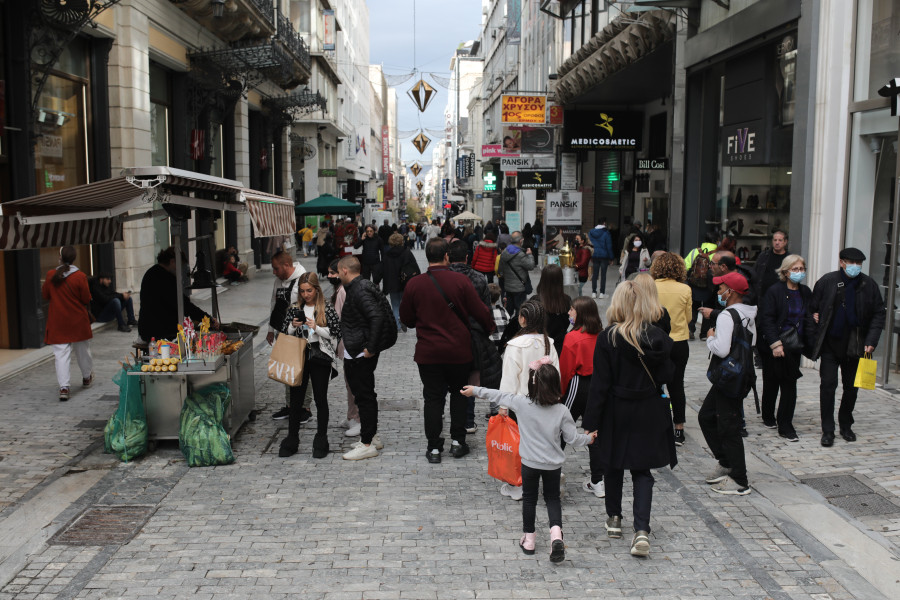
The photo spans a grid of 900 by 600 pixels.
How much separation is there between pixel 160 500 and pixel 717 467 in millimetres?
4464

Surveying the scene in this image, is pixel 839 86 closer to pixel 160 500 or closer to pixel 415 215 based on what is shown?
pixel 160 500

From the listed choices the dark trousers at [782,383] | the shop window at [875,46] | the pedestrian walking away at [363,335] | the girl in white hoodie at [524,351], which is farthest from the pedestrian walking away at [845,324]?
the pedestrian walking away at [363,335]

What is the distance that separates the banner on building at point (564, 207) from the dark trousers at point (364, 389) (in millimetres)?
19008

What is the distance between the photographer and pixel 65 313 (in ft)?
31.1

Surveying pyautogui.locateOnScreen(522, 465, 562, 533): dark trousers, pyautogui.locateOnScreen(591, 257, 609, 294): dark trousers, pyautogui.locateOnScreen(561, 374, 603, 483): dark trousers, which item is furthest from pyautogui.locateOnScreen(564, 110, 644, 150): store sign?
pyautogui.locateOnScreen(522, 465, 562, 533): dark trousers

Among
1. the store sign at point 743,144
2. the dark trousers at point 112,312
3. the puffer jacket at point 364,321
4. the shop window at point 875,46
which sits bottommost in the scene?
the dark trousers at point 112,312

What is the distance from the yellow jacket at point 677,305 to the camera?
298 inches

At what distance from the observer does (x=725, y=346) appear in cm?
635

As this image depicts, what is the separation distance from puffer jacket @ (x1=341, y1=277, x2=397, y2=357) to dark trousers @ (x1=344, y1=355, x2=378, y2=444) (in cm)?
15

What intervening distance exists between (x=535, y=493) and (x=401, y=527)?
1.11 metres

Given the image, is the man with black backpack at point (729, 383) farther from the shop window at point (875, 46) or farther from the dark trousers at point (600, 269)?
the dark trousers at point (600, 269)

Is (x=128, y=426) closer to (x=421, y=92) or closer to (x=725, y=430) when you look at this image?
(x=725, y=430)

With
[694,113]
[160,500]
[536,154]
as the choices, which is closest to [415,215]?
[536,154]

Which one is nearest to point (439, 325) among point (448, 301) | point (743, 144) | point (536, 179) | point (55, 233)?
point (448, 301)
